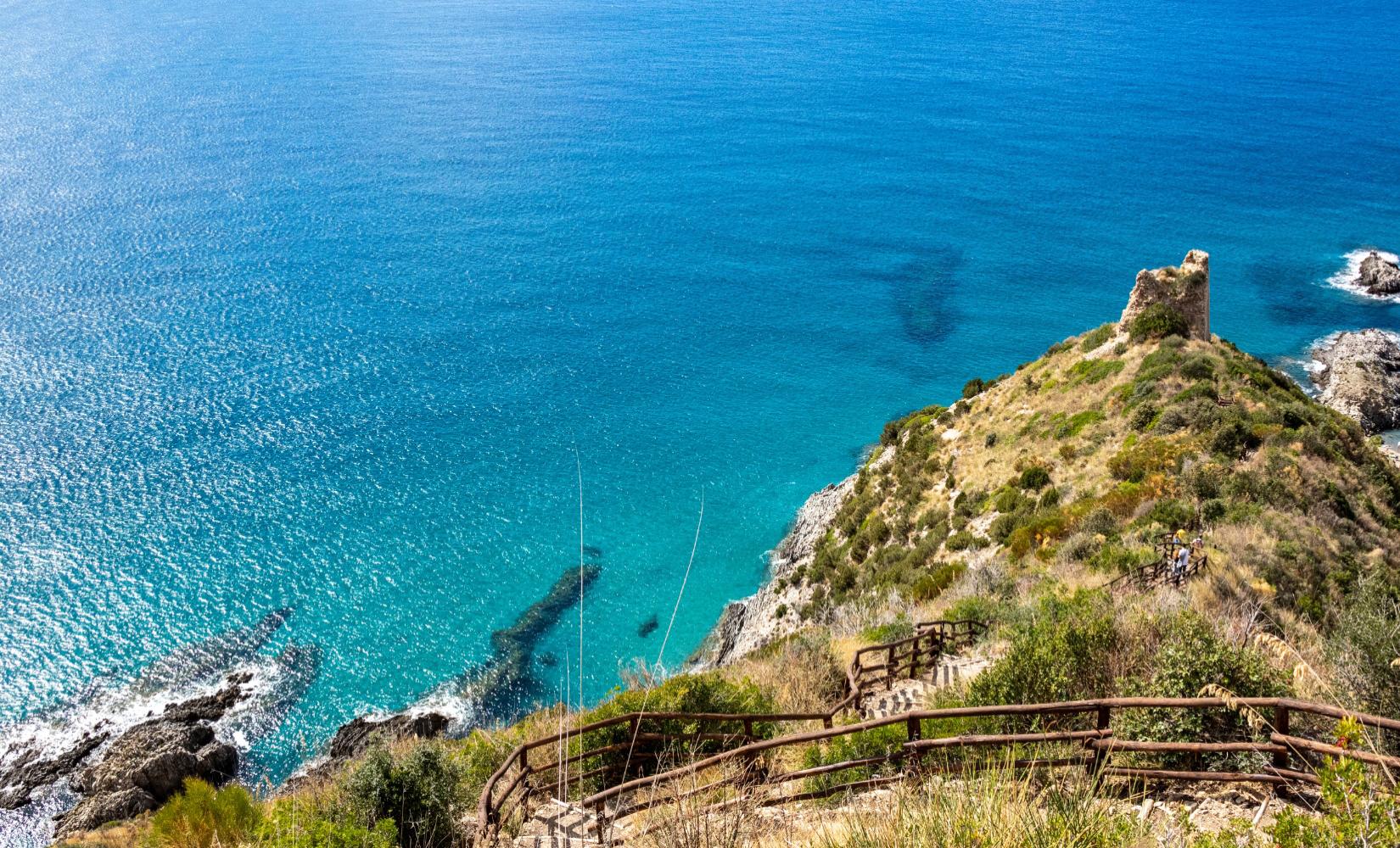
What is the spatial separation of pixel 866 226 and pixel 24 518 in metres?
57.9

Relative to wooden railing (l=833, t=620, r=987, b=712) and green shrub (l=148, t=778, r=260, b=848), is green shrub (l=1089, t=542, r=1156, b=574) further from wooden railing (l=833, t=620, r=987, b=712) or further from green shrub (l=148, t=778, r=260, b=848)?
green shrub (l=148, t=778, r=260, b=848)

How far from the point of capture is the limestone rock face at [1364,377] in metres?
44.0

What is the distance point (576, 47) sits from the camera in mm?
123312

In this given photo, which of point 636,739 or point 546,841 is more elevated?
point 636,739

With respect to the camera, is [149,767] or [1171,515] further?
[149,767]

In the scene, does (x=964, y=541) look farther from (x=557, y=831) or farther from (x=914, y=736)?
(x=557, y=831)

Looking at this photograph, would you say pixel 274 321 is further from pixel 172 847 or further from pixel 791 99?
pixel 791 99

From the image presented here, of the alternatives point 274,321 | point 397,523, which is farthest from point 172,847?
point 274,321

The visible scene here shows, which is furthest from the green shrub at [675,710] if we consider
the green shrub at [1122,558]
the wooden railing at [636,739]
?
the green shrub at [1122,558]

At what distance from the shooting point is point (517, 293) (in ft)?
192

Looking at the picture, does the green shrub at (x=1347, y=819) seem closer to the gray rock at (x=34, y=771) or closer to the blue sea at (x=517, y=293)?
the blue sea at (x=517, y=293)

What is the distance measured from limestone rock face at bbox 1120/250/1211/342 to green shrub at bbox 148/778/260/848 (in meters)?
31.5

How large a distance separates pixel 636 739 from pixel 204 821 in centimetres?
634

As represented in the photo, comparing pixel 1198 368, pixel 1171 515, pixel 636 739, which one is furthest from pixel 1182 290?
pixel 636 739
